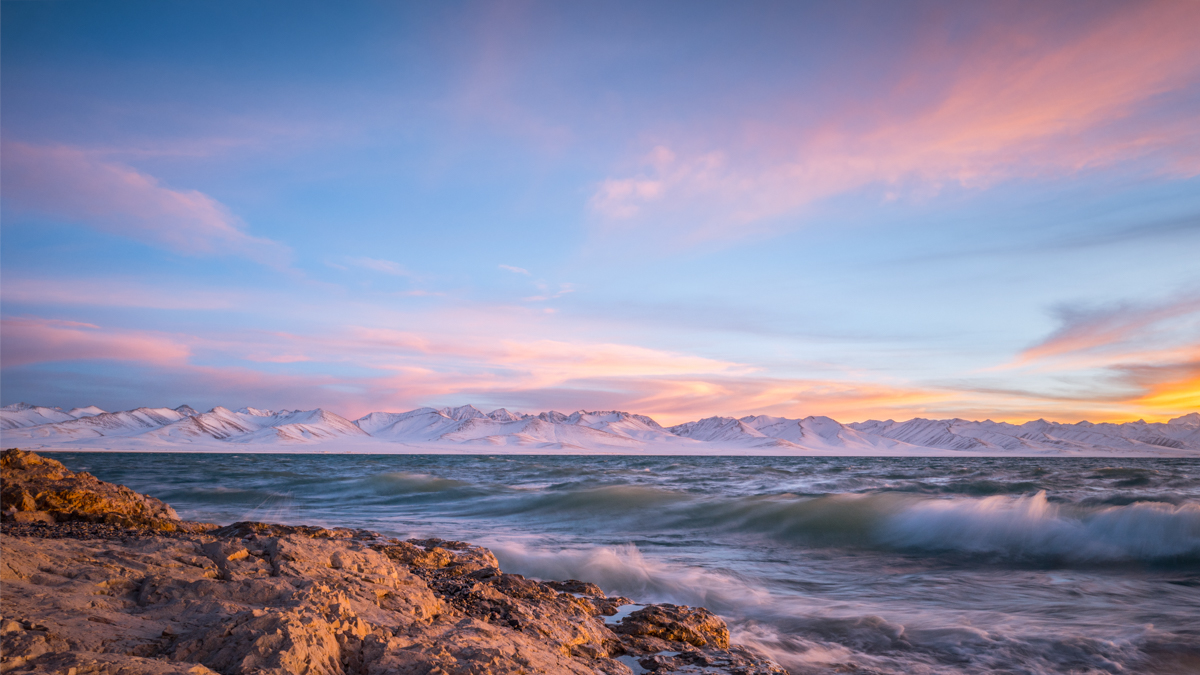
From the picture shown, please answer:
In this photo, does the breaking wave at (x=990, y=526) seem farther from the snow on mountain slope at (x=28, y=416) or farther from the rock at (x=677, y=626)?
the snow on mountain slope at (x=28, y=416)

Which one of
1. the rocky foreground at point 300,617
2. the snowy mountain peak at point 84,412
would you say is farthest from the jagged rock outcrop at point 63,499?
the snowy mountain peak at point 84,412

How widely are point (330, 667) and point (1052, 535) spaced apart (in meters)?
13.9

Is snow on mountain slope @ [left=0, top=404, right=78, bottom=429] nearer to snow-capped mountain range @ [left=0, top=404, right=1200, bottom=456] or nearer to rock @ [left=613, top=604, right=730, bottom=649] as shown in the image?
snow-capped mountain range @ [left=0, top=404, right=1200, bottom=456]

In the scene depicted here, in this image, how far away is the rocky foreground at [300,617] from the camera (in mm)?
2627

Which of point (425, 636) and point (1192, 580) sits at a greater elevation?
point (425, 636)

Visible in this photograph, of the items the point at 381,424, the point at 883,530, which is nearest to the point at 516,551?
the point at 883,530

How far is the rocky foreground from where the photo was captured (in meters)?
2.63

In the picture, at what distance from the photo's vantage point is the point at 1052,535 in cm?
1208

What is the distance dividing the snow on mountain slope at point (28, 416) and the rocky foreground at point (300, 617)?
159244 millimetres

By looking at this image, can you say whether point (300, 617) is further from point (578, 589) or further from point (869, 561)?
point (869, 561)

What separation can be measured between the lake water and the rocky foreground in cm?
163

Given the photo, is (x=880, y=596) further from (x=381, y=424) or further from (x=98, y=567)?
(x=381, y=424)

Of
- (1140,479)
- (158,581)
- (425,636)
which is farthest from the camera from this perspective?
(1140,479)

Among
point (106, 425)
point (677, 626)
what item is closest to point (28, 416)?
point (106, 425)
